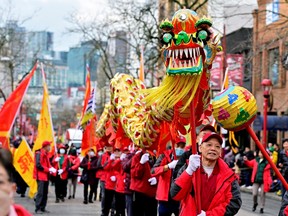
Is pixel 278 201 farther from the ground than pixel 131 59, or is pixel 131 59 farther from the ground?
pixel 131 59

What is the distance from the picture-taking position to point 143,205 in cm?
1297

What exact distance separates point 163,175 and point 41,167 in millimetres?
6743

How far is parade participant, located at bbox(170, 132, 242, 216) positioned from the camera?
764cm

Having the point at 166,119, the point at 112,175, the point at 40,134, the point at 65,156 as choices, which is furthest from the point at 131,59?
the point at 166,119

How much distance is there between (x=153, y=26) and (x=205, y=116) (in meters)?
29.1

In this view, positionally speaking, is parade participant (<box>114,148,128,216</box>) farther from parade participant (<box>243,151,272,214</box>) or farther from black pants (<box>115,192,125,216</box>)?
parade participant (<box>243,151,272,214</box>)

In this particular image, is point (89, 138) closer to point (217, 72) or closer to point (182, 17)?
point (217, 72)

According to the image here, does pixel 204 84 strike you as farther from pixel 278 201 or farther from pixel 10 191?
pixel 278 201

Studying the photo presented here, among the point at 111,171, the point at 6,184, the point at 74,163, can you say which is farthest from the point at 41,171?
the point at 6,184

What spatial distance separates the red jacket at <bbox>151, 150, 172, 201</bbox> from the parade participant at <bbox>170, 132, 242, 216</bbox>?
147 inches

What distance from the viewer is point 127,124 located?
14266 mm

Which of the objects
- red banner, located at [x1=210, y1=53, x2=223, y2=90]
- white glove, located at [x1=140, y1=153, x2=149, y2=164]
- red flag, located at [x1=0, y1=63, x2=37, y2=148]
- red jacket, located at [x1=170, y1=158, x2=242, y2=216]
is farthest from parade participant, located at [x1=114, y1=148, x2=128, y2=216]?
red banner, located at [x1=210, y1=53, x2=223, y2=90]

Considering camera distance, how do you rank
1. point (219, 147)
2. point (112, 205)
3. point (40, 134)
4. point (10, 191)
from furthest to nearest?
point (40, 134)
point (112, 205)
point (219, 147)
point (10, 191)

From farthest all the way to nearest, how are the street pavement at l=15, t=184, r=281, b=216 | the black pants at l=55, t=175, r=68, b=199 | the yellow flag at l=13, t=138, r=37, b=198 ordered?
the black pants at l=55, t=175, r=68, b=199 → the street pavement at l=15, t=184, r=281, b=216 → the yellow flag at l=13, t=138, r=37, b=198
